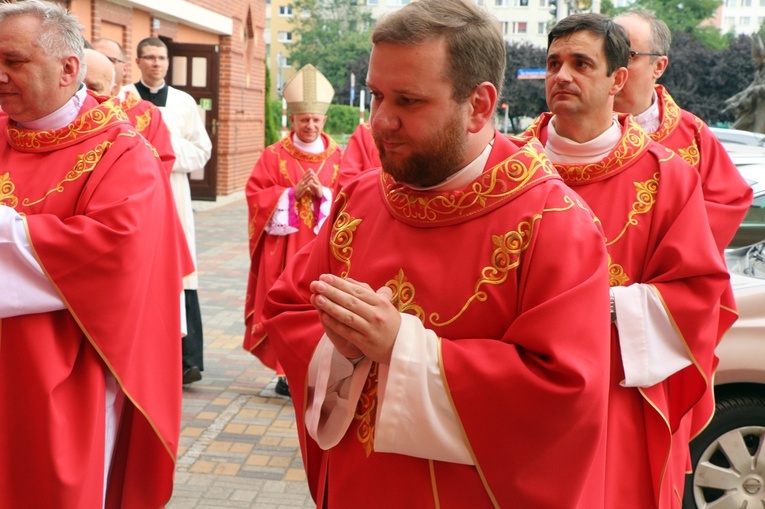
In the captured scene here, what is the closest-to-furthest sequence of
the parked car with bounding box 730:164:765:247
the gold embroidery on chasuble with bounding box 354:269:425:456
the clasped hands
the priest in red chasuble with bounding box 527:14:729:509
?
the gold embroidery on chasuble with bounding box 354:269:425:456
the priest in red chasuble with bounding box 527:14:729:509
the parked car with bounding box 730:164:765:247
the clasped hands

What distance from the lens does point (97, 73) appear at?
214 inches

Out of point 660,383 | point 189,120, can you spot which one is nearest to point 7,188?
point 660,383

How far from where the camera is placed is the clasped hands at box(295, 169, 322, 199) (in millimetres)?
6508

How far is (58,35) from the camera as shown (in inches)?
132

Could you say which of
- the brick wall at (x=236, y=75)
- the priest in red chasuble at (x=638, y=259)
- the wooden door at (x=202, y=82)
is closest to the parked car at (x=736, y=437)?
the priest in red chasuble at (x=638, y=259)

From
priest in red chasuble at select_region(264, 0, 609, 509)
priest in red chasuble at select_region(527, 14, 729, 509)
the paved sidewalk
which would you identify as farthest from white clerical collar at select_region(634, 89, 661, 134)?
the paved sidewalk

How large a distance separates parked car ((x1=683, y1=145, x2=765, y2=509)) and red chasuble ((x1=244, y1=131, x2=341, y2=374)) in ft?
9.95

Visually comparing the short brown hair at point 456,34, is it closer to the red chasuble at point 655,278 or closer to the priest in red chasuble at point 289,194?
the red chasuble at point 655,278

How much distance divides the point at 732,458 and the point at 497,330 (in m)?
2.56

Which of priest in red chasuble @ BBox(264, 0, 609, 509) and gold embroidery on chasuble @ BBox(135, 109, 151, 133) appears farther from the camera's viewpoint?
gold embroidery on chasuble @ BBox(135, 109, 151, 133)

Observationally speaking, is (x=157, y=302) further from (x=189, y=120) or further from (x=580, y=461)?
(x=189, y=120)

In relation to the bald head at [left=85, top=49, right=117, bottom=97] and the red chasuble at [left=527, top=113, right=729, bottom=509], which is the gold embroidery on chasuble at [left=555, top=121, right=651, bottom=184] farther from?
the bald head at [left=85, top=49, right=117, bottom=97]

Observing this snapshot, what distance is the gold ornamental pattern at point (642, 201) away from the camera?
10.5 feet

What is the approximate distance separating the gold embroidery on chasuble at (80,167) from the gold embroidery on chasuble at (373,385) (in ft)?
4.89
